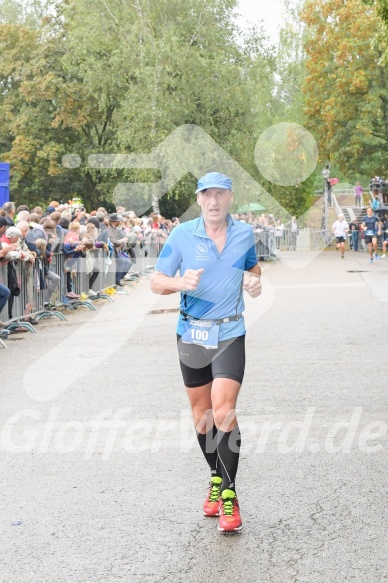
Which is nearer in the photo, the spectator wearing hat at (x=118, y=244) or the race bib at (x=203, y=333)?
the race bib at (x=203, y=333)

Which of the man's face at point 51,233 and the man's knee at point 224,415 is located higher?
the man's knee at point 224,415

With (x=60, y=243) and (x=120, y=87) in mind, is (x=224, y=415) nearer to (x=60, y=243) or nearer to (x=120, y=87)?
(x=60, y=243)

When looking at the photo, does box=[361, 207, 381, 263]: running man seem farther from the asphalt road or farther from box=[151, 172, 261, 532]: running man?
box=[151, 172, 261, 532]: running man

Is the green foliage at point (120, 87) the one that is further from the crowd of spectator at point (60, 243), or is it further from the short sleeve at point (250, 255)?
the short sleeve at point (250, 255)

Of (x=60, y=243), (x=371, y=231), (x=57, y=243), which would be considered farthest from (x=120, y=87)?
(x=57, y=243)

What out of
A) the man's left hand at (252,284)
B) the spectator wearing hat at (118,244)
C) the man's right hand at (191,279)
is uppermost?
the man's right hand at (191,279)

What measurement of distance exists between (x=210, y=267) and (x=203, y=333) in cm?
35

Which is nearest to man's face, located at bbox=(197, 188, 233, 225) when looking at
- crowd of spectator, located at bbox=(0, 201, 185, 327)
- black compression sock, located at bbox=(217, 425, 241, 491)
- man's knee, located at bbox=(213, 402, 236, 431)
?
man's knee, located at bbox=(213, 402, 236, 431)

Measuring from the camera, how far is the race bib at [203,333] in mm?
5676

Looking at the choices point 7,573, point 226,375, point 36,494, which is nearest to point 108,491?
point 36,494

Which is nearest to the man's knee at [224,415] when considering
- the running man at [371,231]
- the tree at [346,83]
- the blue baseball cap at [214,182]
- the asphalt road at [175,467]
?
the asphalt road at [175,467]

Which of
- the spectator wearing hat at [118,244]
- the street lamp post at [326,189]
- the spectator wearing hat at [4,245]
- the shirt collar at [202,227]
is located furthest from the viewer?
the street lamp post at [326,189]

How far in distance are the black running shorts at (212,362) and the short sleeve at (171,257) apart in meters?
0.37

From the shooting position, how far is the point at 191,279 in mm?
5488
